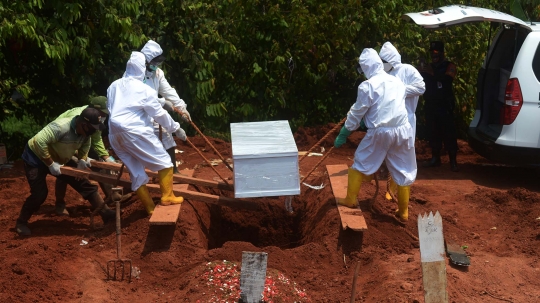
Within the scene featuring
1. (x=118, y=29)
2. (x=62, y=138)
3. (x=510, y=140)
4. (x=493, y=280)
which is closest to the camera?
(x=493, y=280)

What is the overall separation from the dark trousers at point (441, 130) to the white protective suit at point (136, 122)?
442 cm

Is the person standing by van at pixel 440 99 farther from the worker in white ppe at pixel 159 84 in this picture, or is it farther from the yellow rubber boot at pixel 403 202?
the worker in white ppe at pixel 159 84

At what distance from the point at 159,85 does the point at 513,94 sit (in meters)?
4.33

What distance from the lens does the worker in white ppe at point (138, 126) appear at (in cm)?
753

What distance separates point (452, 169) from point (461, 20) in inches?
86.9

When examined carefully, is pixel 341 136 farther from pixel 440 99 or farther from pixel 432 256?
pixel 440 99

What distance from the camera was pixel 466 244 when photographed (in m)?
7.65

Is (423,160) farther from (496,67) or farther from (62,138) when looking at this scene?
(62,138)

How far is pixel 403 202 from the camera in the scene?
778cm

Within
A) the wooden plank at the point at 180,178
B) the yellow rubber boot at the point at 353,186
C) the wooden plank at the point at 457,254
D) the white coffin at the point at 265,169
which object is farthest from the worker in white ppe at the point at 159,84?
the wooden plank at the point at 457,254

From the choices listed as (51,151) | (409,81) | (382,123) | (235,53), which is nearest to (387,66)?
(409,81)

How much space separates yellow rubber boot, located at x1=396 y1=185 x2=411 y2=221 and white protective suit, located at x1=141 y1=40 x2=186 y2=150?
8.92ft

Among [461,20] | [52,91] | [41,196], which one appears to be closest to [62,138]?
[41,196]

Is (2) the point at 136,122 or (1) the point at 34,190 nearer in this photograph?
(2) the point at 136,122
